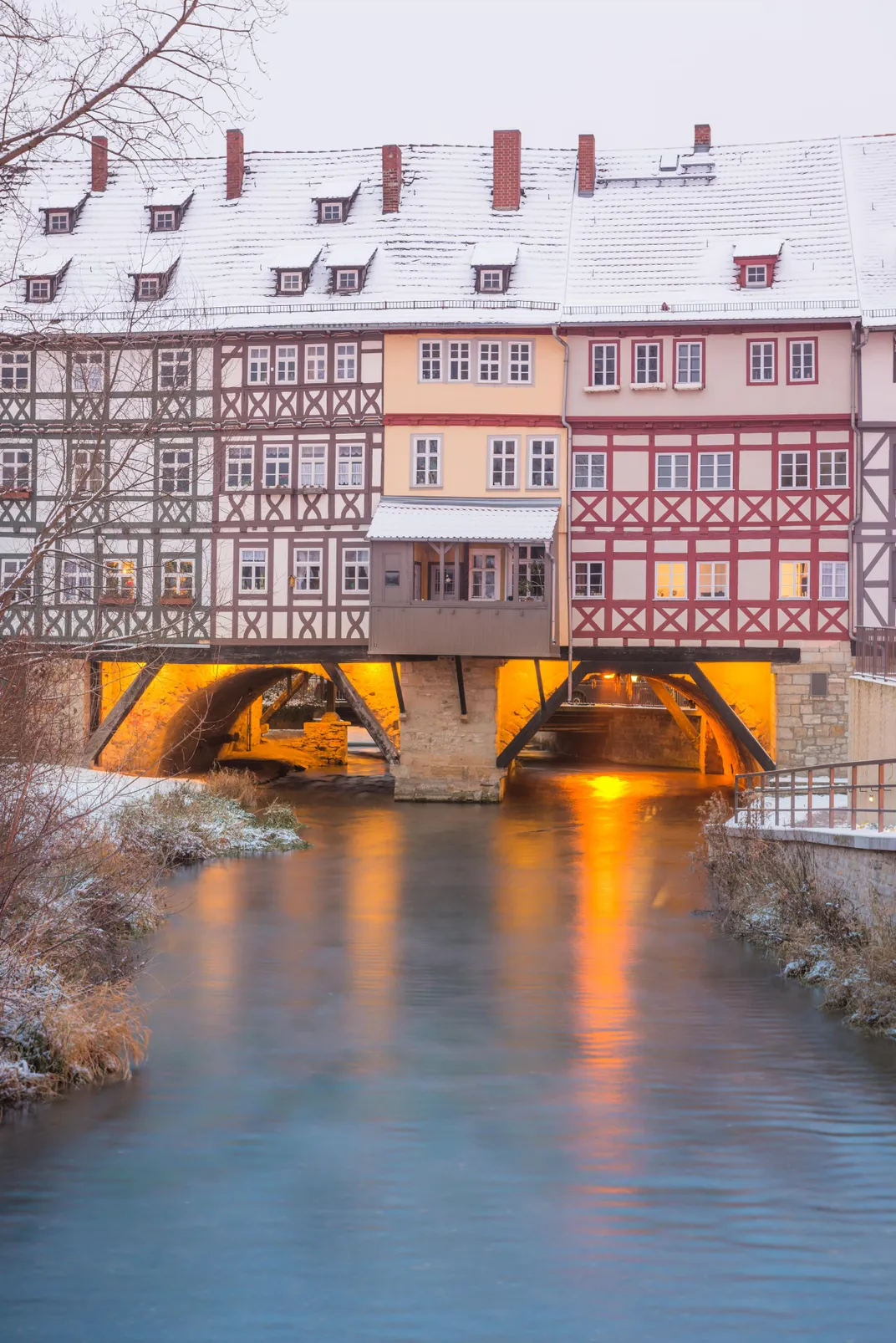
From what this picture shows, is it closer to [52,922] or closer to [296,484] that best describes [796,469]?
[296,484]

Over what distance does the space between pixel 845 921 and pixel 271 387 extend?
16.6m

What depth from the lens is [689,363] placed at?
25.6 m

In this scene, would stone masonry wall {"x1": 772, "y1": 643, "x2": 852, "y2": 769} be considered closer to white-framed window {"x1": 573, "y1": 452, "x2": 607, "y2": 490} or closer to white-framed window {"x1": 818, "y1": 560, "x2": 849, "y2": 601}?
white-framed window {"x1": 818, "y1": 560, "x2": 849, "y2": 601}

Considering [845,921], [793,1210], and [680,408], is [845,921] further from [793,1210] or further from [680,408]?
[680,408]

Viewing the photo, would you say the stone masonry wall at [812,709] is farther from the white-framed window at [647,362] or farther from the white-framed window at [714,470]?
the white-framed window at [647,362]

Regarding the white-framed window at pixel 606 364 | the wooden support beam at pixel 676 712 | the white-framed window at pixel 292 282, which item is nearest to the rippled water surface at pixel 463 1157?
the white-framed window at pixel 606 364

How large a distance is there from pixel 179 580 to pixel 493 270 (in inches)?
315

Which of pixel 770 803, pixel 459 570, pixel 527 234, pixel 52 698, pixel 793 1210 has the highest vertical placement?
pixel 527 234

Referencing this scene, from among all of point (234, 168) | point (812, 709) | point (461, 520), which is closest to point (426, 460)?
point (461, 520)

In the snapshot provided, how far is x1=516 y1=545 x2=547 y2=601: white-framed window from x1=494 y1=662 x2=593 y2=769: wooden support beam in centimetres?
187

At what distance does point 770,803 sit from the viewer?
55.3ft

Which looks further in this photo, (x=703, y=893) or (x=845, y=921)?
(x=703, y=893)

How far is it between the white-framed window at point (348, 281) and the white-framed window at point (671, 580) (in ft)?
24.4

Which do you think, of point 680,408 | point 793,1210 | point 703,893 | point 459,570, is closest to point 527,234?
point 680,408
